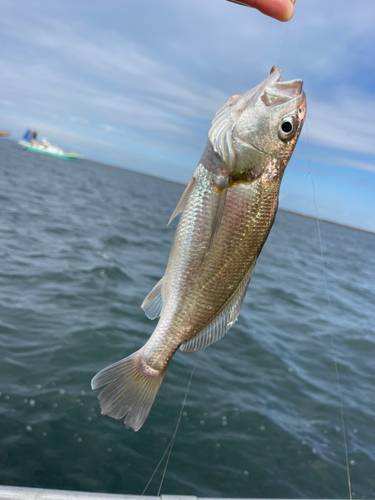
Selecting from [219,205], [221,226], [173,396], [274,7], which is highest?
[274,7]

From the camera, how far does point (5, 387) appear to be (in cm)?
486

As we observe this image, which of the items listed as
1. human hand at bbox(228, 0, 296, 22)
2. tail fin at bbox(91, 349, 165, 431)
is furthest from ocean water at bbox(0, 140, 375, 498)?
human hand at bbox(228, 0, 296, 22)

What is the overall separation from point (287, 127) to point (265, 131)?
0.13 metres

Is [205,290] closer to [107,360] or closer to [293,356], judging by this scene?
[107,360]

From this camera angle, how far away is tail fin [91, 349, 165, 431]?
7.25ft

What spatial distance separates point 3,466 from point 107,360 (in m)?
2.38

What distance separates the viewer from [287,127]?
7.08 ft

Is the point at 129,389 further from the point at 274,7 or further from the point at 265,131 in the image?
the point at 274,7

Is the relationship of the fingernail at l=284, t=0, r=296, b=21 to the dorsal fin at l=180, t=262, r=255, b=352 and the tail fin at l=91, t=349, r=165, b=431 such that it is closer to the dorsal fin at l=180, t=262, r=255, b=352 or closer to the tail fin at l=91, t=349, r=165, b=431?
the dorsal fin at l=180, t=262, r=255, b=352

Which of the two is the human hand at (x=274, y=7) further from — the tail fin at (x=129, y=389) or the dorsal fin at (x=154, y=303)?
the tail fin at (x=129, y=389)

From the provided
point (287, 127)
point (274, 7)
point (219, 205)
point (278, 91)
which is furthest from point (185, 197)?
point (274, 7)

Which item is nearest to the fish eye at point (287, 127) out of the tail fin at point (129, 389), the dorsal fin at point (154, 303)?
the dorsal fin at point (154, 303)

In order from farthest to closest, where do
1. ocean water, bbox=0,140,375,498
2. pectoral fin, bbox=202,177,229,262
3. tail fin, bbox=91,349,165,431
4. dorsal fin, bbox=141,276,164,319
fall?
ocean water, bbox=0,140,375,498
dorsal fin, bbox=141,276,164,319
tail fin, bbox=91,349,165,431
pectoral fin, bbox=202,177,229,262

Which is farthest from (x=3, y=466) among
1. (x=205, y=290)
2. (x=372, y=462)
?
(x=372, y=462)
